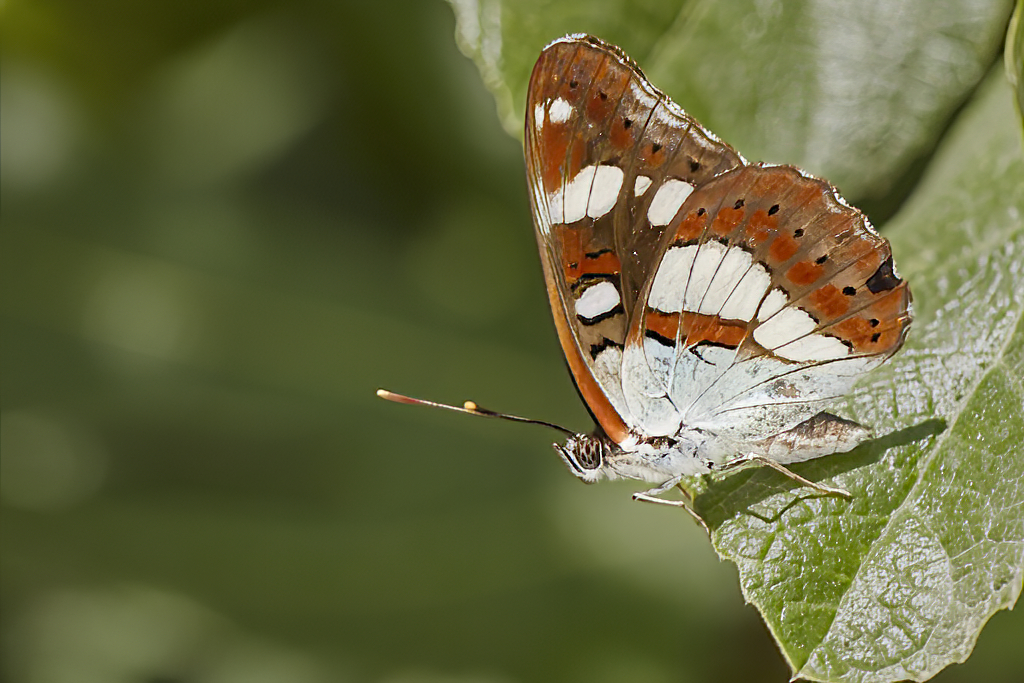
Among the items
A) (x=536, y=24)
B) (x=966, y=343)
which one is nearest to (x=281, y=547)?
(x=536, y=24)

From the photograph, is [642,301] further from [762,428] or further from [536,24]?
[536,24]

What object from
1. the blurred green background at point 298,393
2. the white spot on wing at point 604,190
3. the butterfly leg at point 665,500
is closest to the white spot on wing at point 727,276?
the white spot on wing at point 604,190

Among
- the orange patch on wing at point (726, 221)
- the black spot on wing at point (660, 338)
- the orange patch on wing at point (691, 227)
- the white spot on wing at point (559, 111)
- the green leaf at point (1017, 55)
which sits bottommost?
the green leaf at point (1017, 55)

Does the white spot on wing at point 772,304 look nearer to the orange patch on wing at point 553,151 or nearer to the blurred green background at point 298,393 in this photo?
the orange patch on wing at point 553,151

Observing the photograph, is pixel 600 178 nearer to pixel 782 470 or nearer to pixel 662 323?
pixel 662 323

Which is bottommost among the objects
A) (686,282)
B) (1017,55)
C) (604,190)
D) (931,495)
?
(931,495)

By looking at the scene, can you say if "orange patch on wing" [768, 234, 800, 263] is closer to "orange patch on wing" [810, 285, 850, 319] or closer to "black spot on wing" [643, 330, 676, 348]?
"orange patch on wing" [810, 285, 850, 319]

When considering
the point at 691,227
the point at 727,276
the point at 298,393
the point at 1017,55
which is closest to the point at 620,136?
the point at 691,227
